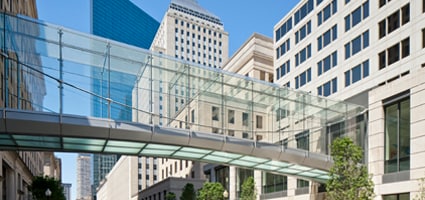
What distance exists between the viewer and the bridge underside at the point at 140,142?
16.2 meters

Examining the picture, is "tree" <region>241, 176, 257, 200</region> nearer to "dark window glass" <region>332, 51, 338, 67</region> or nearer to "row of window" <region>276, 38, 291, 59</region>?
"dark window glass" <region>332, 51, 338, 67</region>

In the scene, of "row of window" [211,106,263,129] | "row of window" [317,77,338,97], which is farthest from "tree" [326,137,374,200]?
"row of window" [317,77,338,97]

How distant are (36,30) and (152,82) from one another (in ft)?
18.1

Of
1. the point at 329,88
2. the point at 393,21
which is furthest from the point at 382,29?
the point at 329,88

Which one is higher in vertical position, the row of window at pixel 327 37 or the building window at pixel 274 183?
the row of window at pixel 327 37

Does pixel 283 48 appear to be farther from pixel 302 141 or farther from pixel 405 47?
pixel 302 141

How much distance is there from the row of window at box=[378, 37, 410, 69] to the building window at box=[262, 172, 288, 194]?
42.4 ft

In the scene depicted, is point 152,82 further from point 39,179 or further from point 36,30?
point 39,179

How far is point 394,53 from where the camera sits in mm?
33562

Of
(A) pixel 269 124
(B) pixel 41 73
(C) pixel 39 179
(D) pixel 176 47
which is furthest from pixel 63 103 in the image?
(D) pixel 176 47

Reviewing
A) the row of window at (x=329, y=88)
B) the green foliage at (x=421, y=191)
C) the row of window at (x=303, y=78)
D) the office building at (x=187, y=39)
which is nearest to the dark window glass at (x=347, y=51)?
the row of window at (x=329, y=88)

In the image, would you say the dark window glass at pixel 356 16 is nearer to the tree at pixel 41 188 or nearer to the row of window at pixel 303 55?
the row of window at pixel 303 55

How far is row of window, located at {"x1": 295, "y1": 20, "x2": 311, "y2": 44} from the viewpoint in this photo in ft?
149

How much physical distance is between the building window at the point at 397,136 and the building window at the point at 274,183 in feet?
40.3
